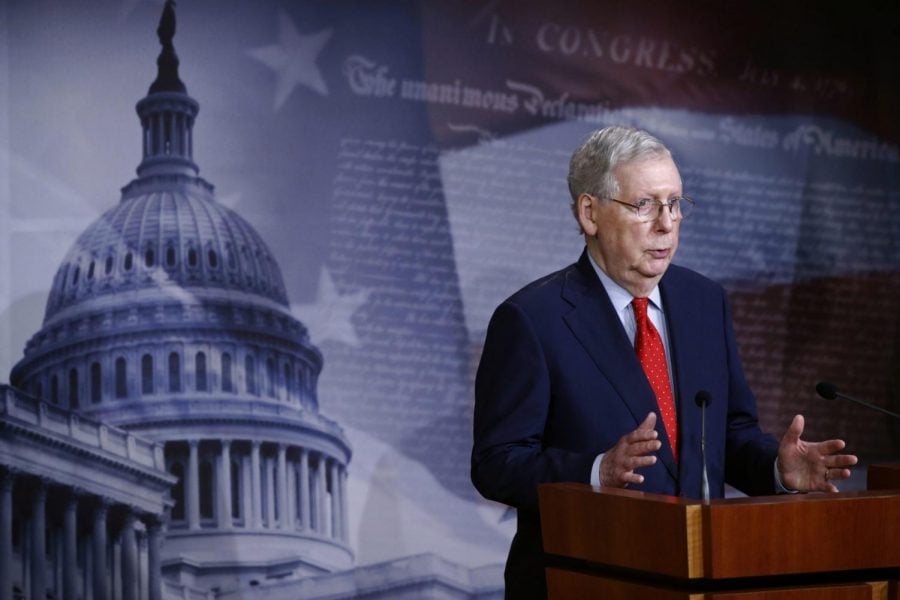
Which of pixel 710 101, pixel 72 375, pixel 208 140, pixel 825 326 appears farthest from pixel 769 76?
pixel 72 375

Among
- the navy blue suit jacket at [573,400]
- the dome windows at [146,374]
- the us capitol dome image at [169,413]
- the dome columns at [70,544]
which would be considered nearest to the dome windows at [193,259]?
the us capitol dome image at [169,413]

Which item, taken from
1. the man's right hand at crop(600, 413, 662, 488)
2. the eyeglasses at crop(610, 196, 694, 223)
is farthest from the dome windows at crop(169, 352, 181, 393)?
the man's right hand at crop(600, 413, 662, 488)

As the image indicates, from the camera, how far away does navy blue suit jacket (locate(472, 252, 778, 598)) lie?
6.85 ft

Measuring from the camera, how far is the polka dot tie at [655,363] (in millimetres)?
2121

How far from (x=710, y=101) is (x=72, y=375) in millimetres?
3288

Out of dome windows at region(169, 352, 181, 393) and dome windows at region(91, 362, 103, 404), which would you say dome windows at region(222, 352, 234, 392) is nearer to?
dome windows at region(169, 352, 181, 393)

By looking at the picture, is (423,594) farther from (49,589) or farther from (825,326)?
(825,326)

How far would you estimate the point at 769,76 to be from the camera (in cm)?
606

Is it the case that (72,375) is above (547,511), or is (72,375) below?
above

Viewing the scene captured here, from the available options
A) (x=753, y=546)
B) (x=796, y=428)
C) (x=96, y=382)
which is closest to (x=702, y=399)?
(x=796, y=428)

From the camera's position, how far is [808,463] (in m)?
1.93

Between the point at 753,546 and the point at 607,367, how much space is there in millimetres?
643

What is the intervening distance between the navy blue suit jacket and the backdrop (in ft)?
10.6

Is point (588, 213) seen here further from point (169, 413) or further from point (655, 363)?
point (169, 413)
